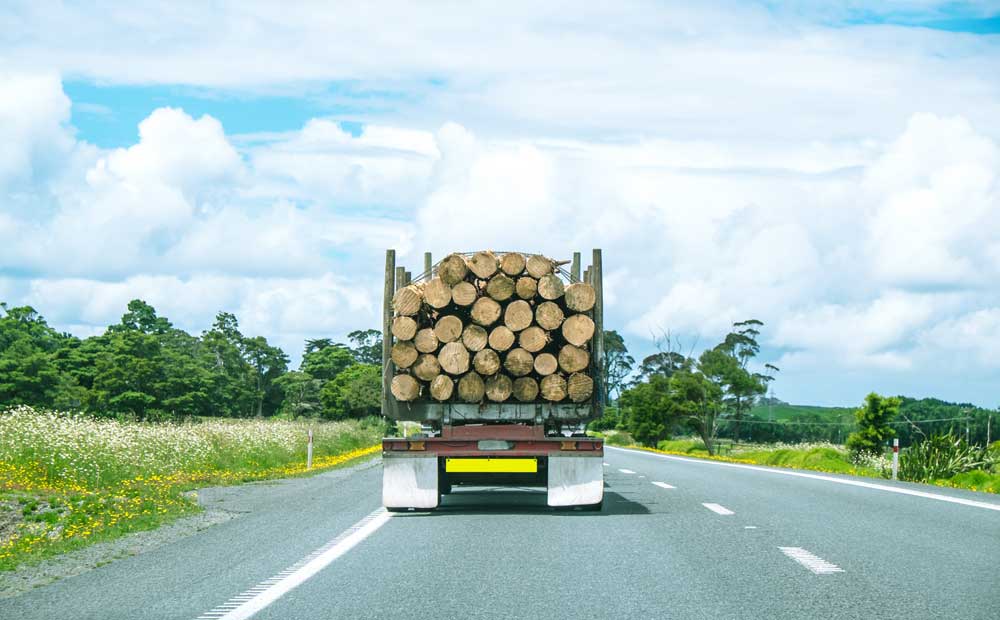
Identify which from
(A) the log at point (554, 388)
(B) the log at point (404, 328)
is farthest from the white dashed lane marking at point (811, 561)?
(B) the log at point (404, 328)

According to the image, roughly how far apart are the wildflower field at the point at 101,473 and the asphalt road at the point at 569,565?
4.47 ft

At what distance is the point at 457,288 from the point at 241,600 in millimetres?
7082

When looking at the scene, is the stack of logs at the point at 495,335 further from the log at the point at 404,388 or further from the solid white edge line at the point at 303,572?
the solid white edge line at the point at 303,572

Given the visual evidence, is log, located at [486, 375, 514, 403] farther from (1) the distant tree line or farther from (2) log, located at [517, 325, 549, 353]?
(1) the distant tree line

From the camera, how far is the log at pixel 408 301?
13875mm

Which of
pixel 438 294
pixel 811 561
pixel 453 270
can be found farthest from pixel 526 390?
pixel 811 561

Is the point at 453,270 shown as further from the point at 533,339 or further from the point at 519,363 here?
the point at 519,363

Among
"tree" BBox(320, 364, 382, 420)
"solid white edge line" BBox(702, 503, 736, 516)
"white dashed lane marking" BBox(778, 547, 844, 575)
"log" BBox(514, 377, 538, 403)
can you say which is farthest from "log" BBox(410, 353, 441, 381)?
"tree" BBox(320, 364, 382, 420)

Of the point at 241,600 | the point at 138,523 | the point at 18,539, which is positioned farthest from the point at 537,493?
the point at 241,600

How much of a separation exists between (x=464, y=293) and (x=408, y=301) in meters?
0.70

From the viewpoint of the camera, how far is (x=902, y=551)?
9.67m

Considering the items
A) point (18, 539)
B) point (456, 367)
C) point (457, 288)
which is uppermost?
point (457, 288)

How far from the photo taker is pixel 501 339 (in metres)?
13.8

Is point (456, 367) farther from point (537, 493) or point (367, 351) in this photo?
point (367, 351)
